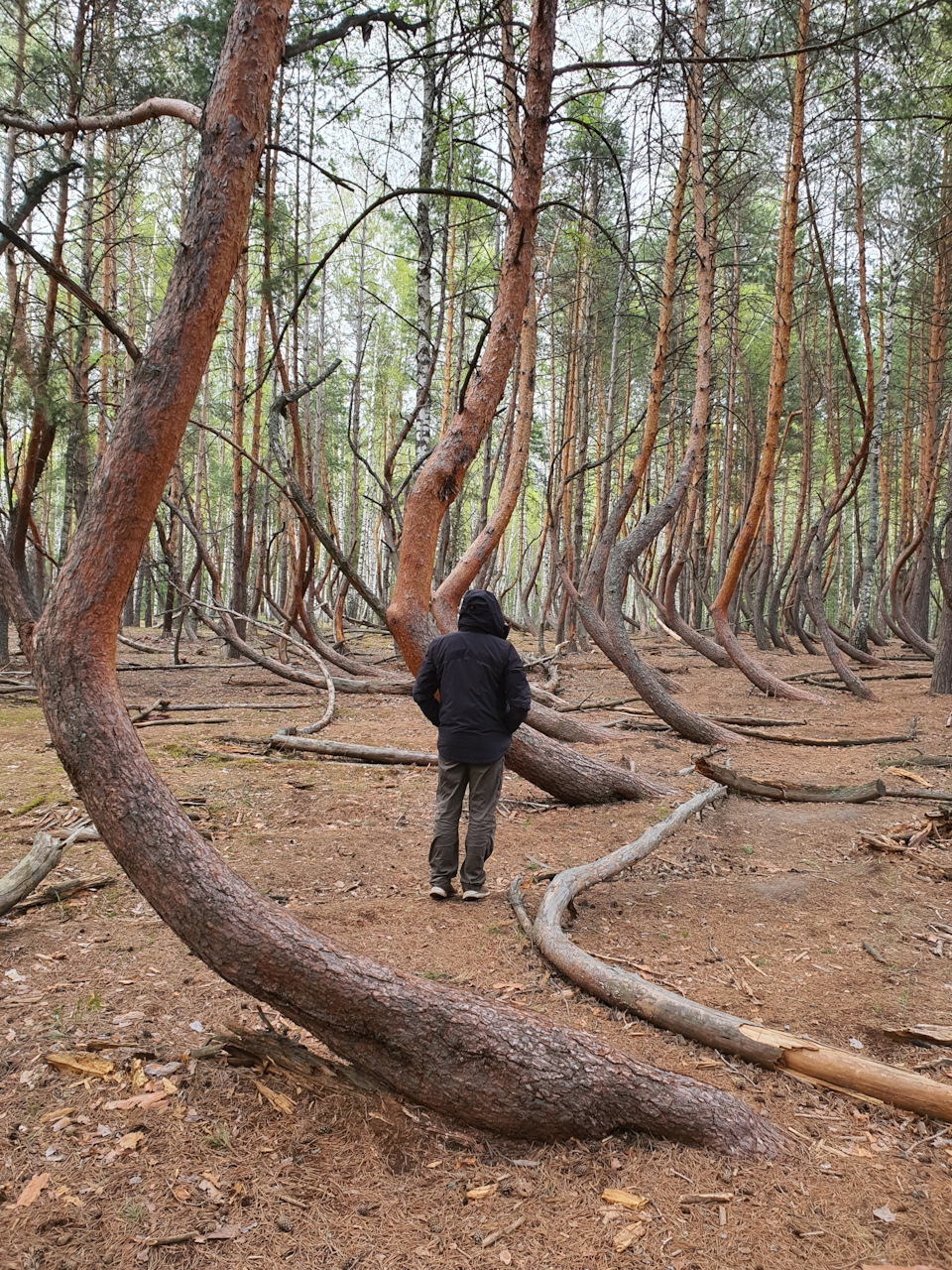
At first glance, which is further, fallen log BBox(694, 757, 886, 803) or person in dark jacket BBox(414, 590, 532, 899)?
fallen log BBox(694, 757, 886, 803)

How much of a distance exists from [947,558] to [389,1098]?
1129 centimetres

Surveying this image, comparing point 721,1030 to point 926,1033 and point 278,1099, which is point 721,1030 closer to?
point 926,1033

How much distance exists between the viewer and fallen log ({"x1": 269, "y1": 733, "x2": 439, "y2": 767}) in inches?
293

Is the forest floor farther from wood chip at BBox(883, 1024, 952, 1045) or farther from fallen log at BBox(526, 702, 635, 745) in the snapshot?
fallen log at BBox(526, 702, 635, 745)

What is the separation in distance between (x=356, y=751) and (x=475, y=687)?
326cm

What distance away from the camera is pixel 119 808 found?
2.38m

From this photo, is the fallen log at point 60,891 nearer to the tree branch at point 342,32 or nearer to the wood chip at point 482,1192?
the wood chip at point 482,1192

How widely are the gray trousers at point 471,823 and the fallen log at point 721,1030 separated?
47 centimetres

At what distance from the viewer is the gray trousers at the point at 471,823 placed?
179 inches

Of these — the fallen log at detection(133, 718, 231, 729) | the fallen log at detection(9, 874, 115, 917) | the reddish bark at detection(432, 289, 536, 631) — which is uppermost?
the reddish bark at detection(432, 289, 536, 631)

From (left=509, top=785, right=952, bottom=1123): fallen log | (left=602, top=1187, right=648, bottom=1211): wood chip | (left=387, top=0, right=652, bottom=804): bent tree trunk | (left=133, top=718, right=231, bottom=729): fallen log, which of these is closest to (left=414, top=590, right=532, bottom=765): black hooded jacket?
(left=387, top=0, right=652, bottom=804): bent tree trunk

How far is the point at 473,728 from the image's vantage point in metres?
4.56

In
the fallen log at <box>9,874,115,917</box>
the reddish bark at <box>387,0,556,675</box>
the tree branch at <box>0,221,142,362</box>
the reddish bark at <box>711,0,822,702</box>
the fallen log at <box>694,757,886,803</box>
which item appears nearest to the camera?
the tree branch at <box>0,221,142,362</box>

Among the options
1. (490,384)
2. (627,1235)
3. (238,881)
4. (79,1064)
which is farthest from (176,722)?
(627,1235)
